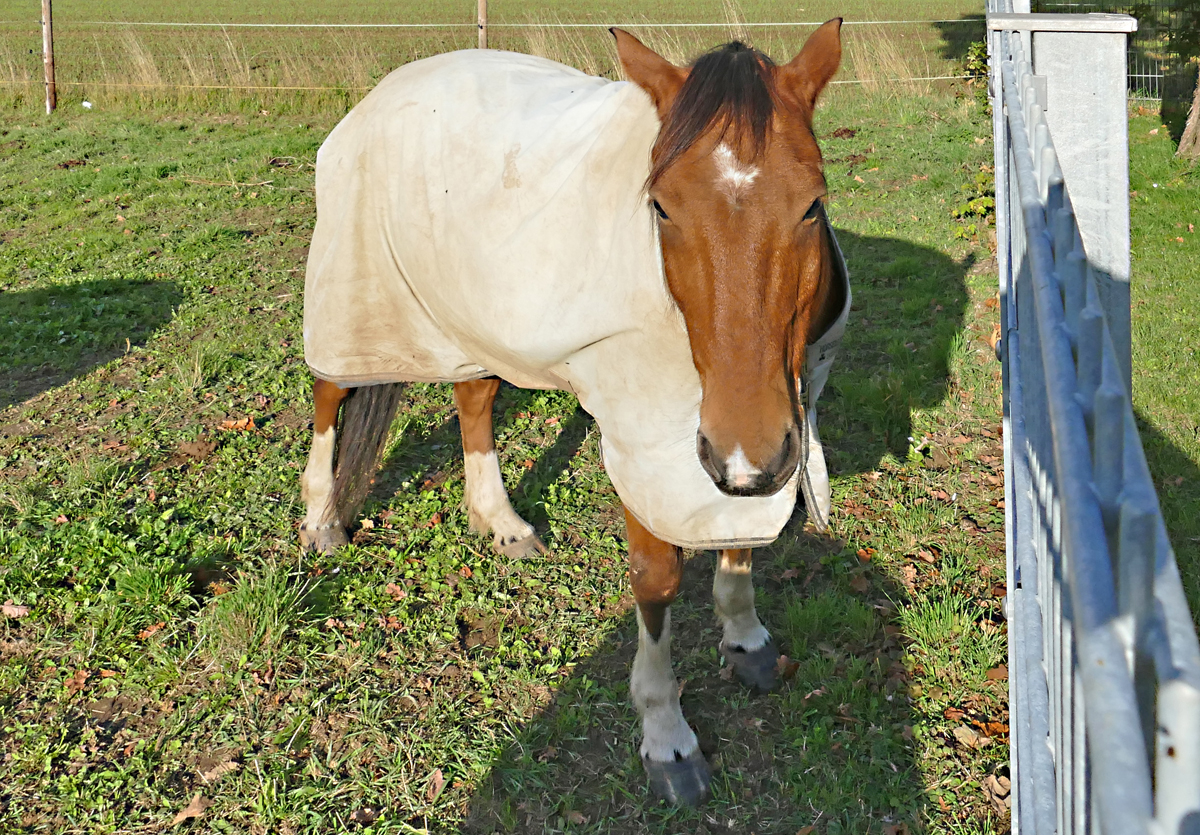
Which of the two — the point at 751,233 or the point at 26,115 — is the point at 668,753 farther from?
the point at 26,115

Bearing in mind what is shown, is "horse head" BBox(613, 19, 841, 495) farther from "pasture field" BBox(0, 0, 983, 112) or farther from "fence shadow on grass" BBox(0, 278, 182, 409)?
"pasture field" BBox(0, 0, 983, 112)

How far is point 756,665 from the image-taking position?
3.36 metres

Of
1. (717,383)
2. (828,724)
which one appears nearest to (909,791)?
(828,724)

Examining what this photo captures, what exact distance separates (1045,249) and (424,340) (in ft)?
8.57

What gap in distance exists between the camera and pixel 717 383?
207 centimetres

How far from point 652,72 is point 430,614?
238 centimetres

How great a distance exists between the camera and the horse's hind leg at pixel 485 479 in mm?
4145

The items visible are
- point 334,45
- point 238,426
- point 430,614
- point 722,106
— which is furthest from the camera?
point 334,45

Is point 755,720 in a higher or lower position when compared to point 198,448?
lower

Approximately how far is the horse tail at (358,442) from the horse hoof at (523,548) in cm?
70

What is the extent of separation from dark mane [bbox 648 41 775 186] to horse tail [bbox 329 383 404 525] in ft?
7.60

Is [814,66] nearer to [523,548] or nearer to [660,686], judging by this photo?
[660,686]

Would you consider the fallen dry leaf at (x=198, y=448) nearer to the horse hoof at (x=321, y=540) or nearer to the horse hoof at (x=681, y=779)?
the horse hoof at (x=321, y=540)

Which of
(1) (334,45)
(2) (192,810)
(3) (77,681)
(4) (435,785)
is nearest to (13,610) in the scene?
(3) (77,681)
